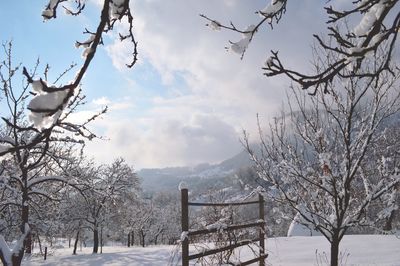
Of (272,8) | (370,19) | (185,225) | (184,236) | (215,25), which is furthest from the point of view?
(185,225)

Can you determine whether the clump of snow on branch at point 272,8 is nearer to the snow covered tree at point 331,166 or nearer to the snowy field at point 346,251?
the snow covered tree at point 331,166

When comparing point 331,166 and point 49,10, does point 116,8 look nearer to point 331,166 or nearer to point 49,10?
point 49,10

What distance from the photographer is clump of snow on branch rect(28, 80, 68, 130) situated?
91 cm

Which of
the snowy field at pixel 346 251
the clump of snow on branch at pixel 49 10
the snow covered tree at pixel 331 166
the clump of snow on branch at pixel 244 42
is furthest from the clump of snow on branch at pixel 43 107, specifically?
the snowy field at pixel 346 251

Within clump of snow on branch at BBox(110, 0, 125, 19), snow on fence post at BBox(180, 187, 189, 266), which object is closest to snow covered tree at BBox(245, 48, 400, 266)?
snow on fence post at BBox(180, 187, 189, 266)

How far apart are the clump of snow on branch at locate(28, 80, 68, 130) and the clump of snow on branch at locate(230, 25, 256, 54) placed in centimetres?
Answer: 106

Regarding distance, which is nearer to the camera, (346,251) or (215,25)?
(215,25)

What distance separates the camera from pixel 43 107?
0.91 m

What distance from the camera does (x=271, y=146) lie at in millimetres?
6605

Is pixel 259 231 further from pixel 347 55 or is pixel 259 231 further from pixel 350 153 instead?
pixel 347 55

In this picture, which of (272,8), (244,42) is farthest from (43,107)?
(272,8)

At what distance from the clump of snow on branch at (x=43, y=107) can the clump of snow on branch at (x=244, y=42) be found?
106 cm

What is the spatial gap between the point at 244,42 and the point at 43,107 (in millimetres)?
1171

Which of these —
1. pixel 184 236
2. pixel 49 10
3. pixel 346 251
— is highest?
pixel 49 10
